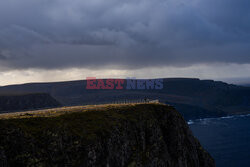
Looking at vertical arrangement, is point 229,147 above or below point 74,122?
below

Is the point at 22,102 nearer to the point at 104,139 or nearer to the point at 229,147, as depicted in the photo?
the point at 229,147

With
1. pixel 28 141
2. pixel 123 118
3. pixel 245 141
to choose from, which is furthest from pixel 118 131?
pixel 245 141

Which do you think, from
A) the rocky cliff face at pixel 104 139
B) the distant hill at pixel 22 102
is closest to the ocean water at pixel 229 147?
the rocky cliff face at pixel 104 139

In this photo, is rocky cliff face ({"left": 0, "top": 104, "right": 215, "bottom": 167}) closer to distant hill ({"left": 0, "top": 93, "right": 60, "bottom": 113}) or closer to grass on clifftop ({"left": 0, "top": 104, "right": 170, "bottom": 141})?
grass on clifftop ({"left": 0, "top": 104, "right": 170, "bottom": 141})

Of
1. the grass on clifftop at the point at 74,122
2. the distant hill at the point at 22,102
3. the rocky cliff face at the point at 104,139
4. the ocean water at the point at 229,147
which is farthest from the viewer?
the distant hill at the point at 22,102

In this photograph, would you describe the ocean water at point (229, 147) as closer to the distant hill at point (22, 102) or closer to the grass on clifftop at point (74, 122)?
the grass on clifftop at point (74, 122)

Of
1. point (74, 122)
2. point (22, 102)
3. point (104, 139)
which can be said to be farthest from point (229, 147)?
point (22, 102)

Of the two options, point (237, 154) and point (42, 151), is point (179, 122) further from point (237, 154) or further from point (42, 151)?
point (237, 154)
